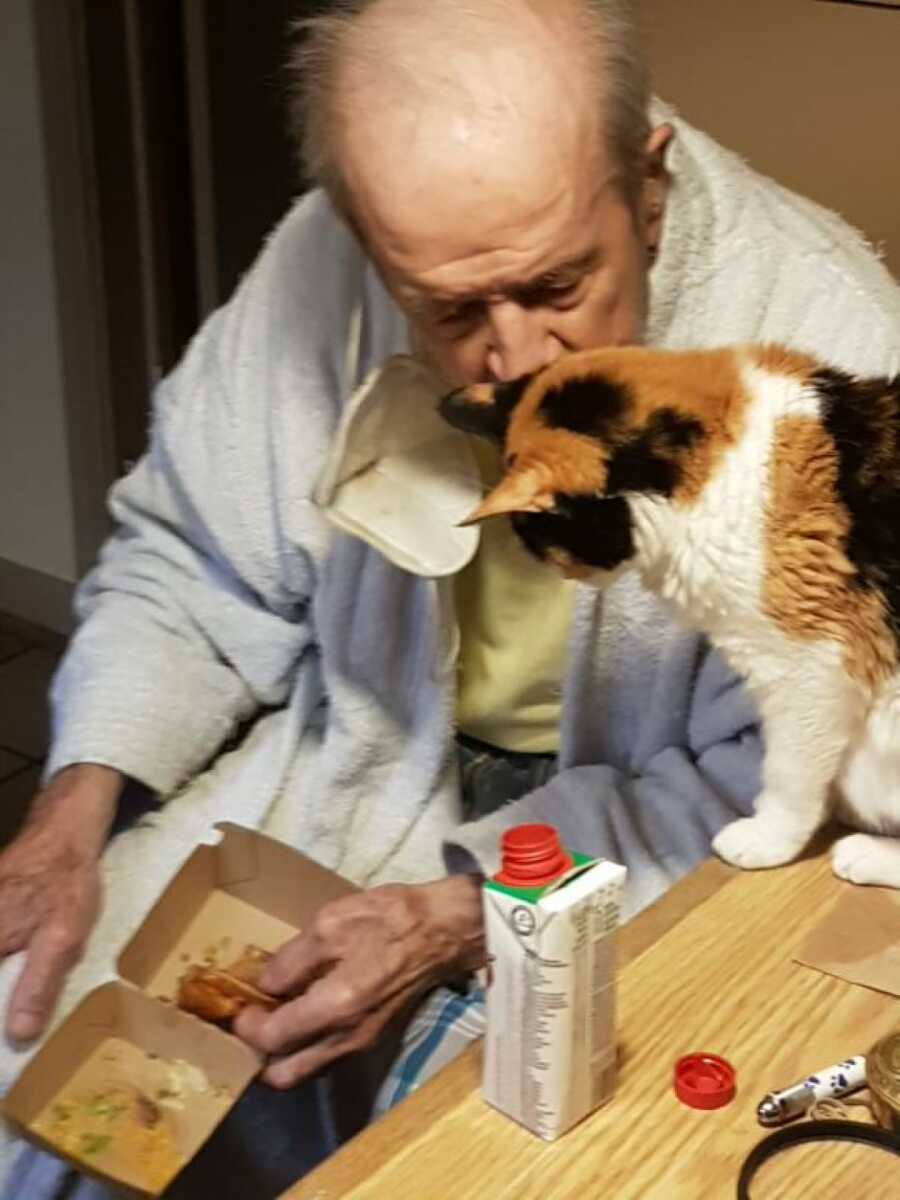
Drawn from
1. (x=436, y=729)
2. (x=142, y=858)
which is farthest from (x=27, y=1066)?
(x=436, y=729)

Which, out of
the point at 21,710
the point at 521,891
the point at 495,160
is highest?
the point at 495,160

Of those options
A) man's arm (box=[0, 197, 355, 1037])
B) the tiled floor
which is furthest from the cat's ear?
the tiled floor

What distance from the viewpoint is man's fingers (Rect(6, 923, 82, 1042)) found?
1134 mm

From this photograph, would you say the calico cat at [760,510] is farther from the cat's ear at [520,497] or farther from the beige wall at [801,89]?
the beige wall at [801,89]

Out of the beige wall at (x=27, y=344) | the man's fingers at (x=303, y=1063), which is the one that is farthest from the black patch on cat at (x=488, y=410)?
the beige wall at (x=27, y=344)

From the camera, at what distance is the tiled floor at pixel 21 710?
90.8 inches

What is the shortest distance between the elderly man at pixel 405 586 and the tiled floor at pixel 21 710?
986 mm

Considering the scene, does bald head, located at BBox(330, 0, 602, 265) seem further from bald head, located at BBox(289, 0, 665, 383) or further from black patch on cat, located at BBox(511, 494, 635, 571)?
black patch on cat, located at BBox(511, 494, 635, 571)

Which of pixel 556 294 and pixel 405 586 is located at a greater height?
pixel 556 294

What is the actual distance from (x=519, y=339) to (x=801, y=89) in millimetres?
495

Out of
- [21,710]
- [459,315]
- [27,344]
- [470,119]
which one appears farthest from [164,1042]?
[27,344]

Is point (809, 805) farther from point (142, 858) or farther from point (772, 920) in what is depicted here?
point (142, 858)

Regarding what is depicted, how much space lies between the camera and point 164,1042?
1.08m

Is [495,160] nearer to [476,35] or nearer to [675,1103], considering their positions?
[476,35]
